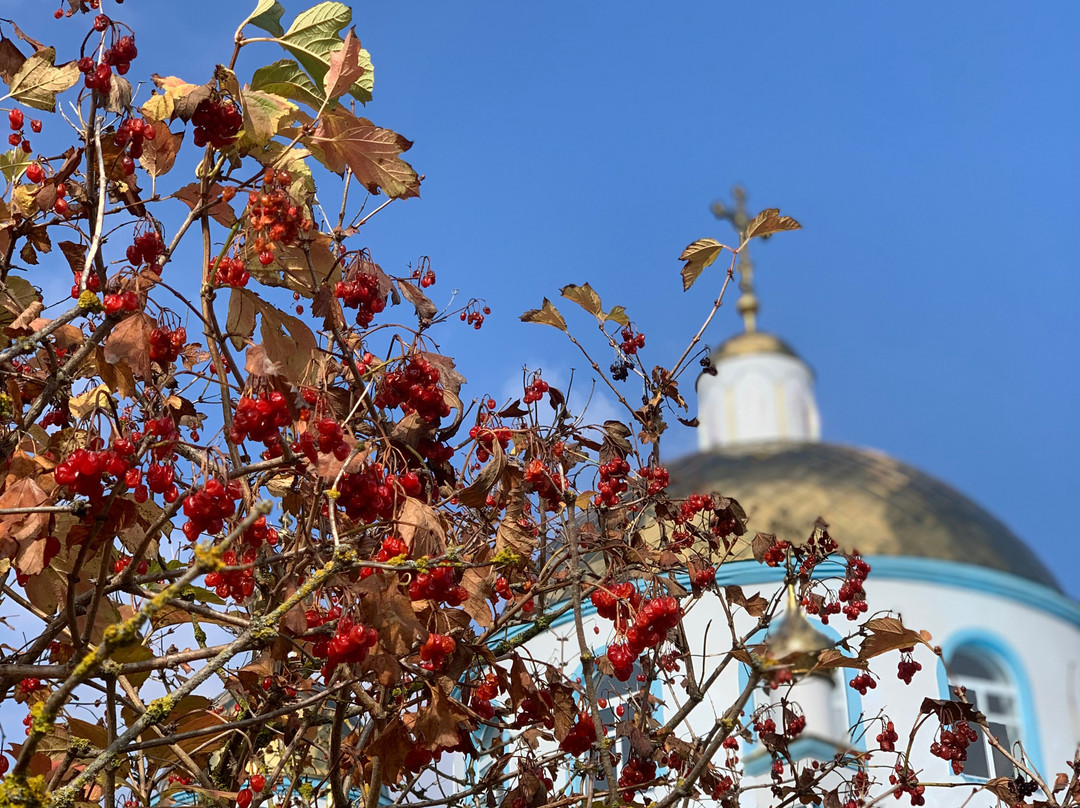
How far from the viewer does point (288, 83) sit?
389cm

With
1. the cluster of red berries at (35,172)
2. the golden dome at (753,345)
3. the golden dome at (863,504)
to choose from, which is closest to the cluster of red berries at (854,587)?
the cluster of red berries at (35,172)

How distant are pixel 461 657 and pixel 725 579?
32.3 feet

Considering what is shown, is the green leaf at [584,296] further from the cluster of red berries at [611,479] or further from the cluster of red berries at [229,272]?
the cluster of red berries at [229,272]

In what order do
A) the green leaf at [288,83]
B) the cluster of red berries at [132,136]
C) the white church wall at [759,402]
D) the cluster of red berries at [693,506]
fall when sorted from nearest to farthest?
the cluster of red berries at [132,136] → the green leaf at [288,83] → the cluster of red berries at [693,506] → the white church wall at [759,402]

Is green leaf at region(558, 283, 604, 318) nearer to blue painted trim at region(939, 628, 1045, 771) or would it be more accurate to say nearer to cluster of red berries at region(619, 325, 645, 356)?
cluster of red berries at region(619, 325, 645, 356)

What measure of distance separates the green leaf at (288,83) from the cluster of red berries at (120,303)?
92cm

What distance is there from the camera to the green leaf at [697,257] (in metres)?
4.54

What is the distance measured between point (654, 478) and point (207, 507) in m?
Answer: 1.99

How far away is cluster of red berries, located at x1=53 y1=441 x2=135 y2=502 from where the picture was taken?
3.18 metres

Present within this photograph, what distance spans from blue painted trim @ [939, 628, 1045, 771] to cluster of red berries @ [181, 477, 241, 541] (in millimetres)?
13115

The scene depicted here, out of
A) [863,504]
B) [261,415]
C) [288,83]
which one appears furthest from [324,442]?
[863,504]

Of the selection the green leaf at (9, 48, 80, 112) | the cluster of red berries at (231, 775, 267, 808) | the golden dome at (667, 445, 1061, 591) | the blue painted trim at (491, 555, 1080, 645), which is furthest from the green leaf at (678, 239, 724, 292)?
the blue painted trim at (491, 555, 1080, 645)

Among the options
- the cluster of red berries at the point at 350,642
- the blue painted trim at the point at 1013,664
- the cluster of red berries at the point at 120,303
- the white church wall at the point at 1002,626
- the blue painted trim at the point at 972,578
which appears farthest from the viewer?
the blue painted trim at the point at 972,578

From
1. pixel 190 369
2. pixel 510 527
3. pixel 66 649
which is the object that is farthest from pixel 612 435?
pixel 66 649
